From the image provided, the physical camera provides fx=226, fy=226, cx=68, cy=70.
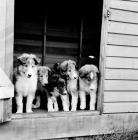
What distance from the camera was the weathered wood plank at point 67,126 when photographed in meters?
3.86

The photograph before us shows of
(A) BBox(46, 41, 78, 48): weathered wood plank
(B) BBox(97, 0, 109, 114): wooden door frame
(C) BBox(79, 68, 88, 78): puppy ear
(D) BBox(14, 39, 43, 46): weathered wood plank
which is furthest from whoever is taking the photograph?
(A) BBox(46, 41, 78, 48): weathered wood plank

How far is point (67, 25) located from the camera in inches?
254

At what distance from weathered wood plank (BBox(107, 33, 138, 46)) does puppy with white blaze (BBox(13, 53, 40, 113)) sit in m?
1.50

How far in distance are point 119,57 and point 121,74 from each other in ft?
1.18

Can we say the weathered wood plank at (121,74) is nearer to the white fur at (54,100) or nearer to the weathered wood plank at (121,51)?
the weathered wood plank at (121,51)

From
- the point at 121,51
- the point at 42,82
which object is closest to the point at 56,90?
the point at 42,82

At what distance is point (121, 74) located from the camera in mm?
4699

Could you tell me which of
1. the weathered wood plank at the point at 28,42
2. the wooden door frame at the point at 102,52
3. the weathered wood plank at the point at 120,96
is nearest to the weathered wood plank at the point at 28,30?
the weathered wood plank at the point at 28,42

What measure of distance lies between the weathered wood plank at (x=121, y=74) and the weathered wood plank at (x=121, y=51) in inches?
13.0

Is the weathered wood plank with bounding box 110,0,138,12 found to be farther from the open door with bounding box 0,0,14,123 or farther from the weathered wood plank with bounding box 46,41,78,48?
the weathered wood plank with bounding box 46,41,78,48

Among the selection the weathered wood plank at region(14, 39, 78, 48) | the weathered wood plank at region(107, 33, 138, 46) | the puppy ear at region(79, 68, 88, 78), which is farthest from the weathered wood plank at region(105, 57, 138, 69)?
the weathered wood plank at region(14, 39, 78, 48)

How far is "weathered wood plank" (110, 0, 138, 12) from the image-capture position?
4.46 metres

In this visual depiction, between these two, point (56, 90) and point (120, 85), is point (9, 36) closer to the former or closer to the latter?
point (56, 90)

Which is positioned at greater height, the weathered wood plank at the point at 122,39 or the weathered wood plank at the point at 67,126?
the weathered wood plank at the point at 122,39
